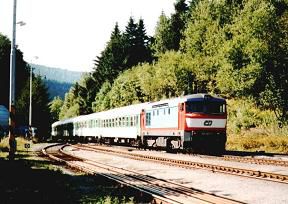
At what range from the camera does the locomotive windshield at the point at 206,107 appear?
87.9ft

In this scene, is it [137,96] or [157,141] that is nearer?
[157,141]

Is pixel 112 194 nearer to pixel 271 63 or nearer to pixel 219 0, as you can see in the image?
pixel 271 63

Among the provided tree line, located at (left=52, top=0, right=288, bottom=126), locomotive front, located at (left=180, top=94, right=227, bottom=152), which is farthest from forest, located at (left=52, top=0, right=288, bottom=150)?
locomotive front, located at (left=180, top=94, right=227, bottom=152)

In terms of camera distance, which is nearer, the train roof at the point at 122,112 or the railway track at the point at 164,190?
the railway track at the point at 164,190

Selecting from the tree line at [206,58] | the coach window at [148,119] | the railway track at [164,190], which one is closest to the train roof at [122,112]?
the coach window at [148,119]

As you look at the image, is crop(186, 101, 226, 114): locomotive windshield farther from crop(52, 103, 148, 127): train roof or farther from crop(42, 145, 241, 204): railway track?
crop(42, 145, 241, 204): railway track

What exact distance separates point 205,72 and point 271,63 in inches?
655

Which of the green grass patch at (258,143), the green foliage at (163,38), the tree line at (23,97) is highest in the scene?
the green foliage at (163,38)

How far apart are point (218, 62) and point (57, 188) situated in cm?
3084

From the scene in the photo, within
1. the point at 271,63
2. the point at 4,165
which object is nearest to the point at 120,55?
the point at 271,63

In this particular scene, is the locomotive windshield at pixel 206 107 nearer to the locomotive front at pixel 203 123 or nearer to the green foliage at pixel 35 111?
the locomotive front at pixel 203 123

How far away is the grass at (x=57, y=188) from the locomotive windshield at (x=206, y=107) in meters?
9.79

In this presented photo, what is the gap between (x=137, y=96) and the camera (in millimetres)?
70250

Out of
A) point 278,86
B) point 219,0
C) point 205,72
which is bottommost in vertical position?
point 278,86
